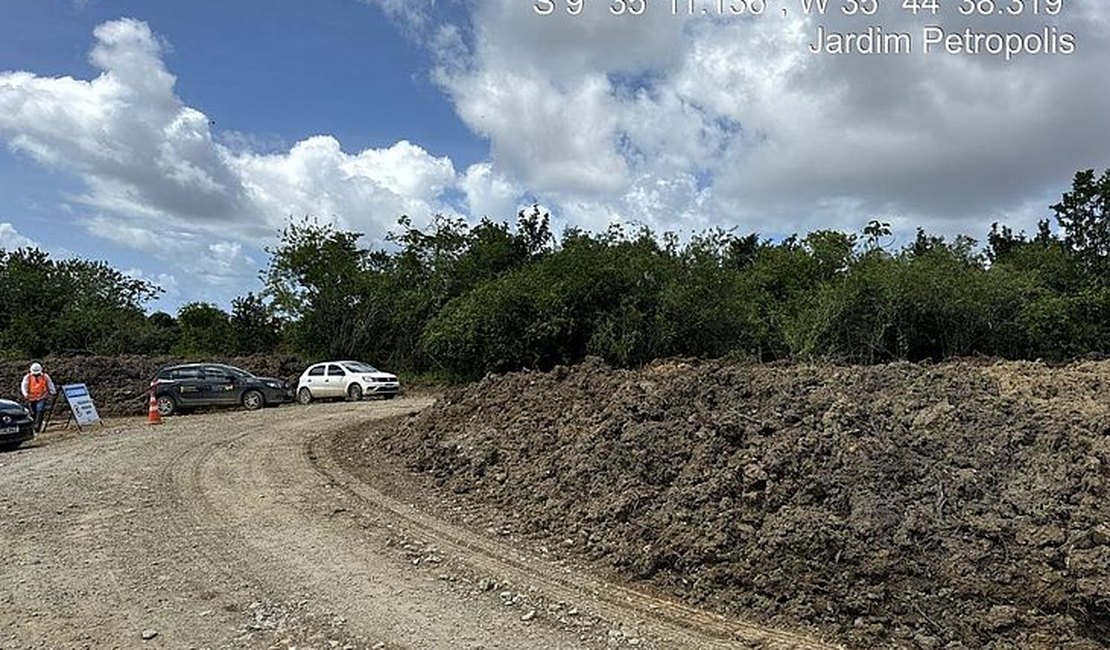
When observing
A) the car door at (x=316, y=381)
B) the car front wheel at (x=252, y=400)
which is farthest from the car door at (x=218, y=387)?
the car door at (x=316, y=381)

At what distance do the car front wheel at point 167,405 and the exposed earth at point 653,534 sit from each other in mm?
12717

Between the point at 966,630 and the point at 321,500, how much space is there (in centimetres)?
673

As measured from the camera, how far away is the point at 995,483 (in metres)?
6.11

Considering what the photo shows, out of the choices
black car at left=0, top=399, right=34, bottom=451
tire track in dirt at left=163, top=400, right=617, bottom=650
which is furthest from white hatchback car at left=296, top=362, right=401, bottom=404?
tire track in dirt at left=163, top=400, right=617, bottom=650


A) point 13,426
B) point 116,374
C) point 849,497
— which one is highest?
point 116,374

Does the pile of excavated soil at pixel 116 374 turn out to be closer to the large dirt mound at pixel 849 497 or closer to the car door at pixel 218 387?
the car door at pixel 218 387

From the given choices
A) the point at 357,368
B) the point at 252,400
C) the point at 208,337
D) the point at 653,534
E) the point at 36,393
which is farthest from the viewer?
the point at 208,337

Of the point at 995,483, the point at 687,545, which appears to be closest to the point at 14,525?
the point at 687,545

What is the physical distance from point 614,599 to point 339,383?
21.3 m

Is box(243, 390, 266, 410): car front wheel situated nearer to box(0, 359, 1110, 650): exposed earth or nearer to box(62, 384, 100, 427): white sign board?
box(62, 384, 100, 427): white sign board

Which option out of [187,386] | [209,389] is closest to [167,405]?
[187,386]

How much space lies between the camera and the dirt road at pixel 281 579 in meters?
5.18

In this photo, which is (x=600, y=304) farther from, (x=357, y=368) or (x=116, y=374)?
(x=116, y=374)

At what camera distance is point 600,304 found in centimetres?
2947
